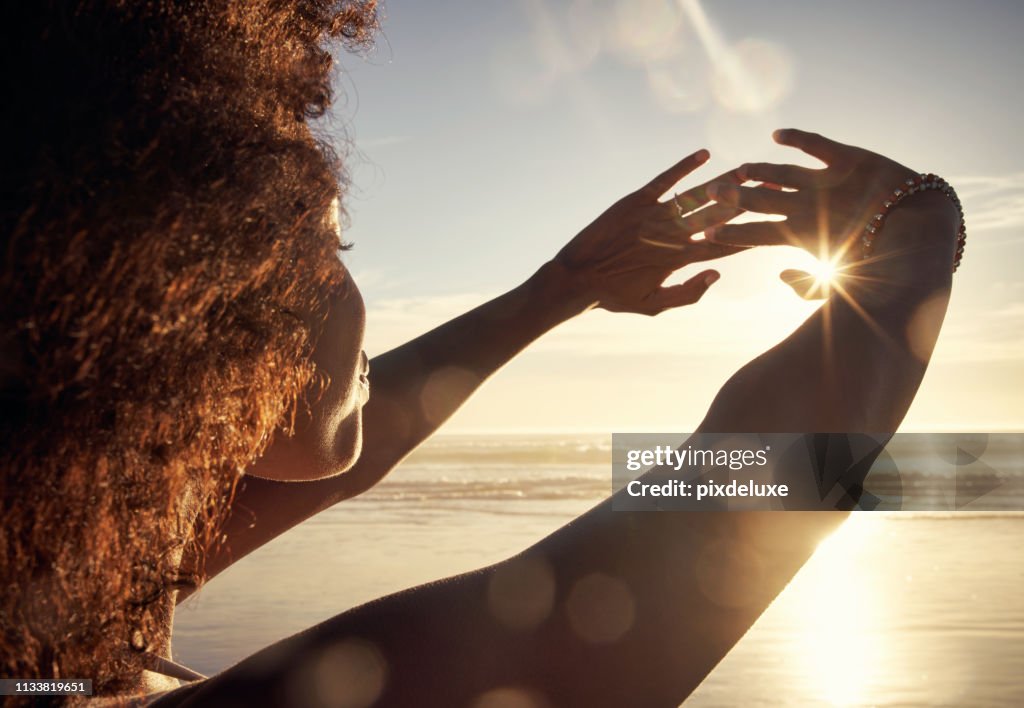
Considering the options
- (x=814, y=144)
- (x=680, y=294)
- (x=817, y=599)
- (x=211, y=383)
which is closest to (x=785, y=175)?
(x=814, y=144)

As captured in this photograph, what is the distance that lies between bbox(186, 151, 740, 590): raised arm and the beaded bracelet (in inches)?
45.4

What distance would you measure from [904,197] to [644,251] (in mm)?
1454

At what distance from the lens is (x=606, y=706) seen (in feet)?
3.03

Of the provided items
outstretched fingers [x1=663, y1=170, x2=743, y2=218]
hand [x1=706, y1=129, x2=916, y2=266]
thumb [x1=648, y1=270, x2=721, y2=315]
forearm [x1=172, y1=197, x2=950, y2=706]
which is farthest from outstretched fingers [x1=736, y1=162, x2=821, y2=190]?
thumb [x1=648, y1=270, x2=721, y2=315]

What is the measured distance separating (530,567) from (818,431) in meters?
0.38

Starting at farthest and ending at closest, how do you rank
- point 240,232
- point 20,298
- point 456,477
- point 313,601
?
1. point 456,477
2. point 313,601
3. point 240,232
4. point 20,298

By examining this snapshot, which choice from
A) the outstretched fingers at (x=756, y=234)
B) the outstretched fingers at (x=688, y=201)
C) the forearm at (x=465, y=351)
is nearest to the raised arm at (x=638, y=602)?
the outstretched fingers at (x=756, y=234)

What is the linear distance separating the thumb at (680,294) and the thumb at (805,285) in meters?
1.11

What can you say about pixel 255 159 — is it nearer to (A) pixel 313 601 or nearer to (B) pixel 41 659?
(B) pixel 41 659

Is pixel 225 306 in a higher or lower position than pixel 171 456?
higher

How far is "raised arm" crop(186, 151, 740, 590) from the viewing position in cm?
247

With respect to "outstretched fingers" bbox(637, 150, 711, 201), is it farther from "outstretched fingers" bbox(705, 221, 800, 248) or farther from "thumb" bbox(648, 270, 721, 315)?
"outstretched fingers" bbox(705, 221, 800, 248)

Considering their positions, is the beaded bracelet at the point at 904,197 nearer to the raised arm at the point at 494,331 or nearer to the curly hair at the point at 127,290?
the curly hair at the point at 127,290

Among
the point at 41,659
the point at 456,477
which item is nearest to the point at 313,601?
A: the point at 41,659
